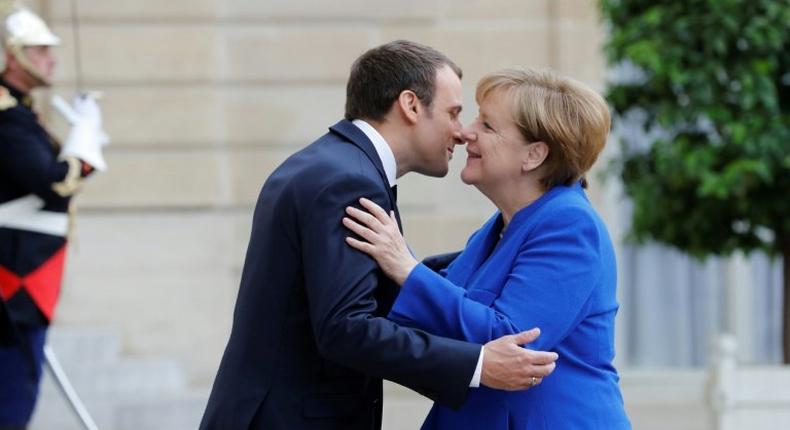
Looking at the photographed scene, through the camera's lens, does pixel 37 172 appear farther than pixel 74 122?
No

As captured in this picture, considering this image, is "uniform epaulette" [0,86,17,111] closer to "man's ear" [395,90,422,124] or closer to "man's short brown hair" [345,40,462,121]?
"man's short brown hair" [345,40,462,121]

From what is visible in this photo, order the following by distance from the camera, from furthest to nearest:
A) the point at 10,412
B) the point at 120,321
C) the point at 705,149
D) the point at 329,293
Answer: the point at 120,321 → the point at 705,149 → the point at 10,412 → the point at 329,293

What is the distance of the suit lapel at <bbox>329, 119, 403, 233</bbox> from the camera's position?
3.39 metres

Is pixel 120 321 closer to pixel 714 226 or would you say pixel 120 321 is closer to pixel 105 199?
pixel 105 199

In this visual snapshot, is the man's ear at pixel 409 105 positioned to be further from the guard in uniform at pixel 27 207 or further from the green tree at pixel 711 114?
the green tree at pixel 711 114

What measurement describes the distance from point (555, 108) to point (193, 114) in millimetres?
4787

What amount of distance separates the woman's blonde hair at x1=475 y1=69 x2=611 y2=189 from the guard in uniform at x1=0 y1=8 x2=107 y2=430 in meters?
2.63

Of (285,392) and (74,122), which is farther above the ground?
(74,122)

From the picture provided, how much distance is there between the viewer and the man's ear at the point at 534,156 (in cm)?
338

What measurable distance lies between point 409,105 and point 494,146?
231mm

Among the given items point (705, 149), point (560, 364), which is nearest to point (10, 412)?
point (560, 364)

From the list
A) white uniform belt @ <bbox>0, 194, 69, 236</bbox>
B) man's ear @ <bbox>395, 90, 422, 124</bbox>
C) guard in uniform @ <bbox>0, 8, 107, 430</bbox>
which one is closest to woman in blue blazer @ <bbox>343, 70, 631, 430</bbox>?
man's ear @ <bbox>395, 90, 422, 124</bbox>

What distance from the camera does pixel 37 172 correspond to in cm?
544

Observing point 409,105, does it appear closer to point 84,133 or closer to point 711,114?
point 84,133
